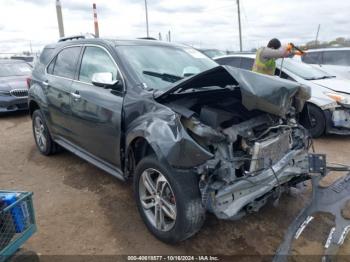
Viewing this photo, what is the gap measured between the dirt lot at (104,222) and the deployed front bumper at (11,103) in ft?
13.7

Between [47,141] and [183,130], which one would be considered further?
[47,141]

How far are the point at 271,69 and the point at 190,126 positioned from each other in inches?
135

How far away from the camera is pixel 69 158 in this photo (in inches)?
212

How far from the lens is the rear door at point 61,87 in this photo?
4312 millimetres

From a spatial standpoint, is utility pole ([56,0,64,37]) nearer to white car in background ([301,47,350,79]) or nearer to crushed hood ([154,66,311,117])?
white car in background ([301,47,350,79])

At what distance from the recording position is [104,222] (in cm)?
349

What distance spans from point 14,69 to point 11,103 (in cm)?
188

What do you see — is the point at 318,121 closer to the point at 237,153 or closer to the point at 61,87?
the point at 237,153

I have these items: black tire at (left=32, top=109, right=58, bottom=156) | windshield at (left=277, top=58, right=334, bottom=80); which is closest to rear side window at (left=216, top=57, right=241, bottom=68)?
windshield at (left=277, top=58, right=334, bottom=80)

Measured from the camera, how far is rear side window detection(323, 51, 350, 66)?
11211 mm

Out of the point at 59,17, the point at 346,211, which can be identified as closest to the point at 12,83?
the point at 59,17

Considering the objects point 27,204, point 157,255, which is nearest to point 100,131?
point 27,204

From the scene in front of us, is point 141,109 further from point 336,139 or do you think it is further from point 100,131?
point 336,139

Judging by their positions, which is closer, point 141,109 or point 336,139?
point 141,109
